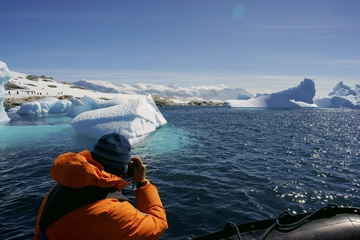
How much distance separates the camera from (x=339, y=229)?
12.7ft

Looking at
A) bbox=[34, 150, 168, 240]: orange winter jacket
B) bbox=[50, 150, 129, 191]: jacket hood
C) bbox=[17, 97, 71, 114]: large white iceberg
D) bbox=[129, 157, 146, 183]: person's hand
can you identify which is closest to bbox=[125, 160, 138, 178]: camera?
bbox=[129, 157, 146, 183]: person's hand

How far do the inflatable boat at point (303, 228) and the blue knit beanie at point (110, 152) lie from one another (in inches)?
82.7

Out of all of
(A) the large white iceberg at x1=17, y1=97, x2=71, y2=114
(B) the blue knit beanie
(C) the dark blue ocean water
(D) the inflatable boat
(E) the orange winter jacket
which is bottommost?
(A) the large white iceberg at x1=17, y1=97, x2=71, y2=114

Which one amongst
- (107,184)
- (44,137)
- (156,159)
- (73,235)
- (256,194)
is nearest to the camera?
(73,235)

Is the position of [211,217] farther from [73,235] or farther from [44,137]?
[44,137]

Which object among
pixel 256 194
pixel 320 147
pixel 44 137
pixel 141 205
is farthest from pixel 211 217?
pixel 44 137

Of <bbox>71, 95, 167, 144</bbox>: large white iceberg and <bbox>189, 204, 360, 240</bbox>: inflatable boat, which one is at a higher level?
<bbox>189, 204, 360, 240</bbox>: inflatable boat

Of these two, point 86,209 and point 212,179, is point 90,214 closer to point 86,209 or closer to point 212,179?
point 86,209

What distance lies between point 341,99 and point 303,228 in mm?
90041

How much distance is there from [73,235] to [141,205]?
0.70 meters

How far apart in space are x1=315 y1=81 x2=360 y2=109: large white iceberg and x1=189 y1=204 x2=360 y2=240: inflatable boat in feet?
290

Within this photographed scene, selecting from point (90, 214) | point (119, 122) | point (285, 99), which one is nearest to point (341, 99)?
point (285, 99)

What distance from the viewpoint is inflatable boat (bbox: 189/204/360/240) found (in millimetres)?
3637

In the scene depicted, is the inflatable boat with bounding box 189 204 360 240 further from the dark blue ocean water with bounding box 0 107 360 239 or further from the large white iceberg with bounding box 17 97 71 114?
the large white iceberg with bounding box 17 97 71 114
